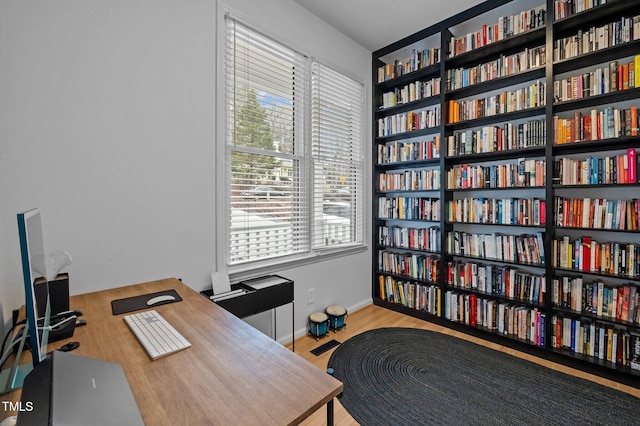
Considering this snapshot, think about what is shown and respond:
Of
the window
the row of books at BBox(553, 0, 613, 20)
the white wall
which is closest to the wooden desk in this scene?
the white wall

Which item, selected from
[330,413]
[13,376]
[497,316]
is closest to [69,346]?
[13,376]

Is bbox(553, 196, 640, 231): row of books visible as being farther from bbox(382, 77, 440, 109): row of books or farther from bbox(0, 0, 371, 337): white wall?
bbox(0, 0, 371, 337): white wall

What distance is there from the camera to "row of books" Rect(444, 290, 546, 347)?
2297mm

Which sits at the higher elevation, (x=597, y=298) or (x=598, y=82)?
(x=598, y=82)

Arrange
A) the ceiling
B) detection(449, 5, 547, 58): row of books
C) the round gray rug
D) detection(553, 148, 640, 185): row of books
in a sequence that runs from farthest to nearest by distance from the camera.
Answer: the ceiling, detection(449, 5, 547, 58): row of books, detection(553, 148, 640, 185): row of books, the round gray rug

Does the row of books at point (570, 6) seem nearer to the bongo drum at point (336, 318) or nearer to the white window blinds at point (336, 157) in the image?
the white window blinds at point (336, 157)

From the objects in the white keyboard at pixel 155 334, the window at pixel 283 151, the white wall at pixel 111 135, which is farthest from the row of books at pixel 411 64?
the white keyboard at pixel 155 334

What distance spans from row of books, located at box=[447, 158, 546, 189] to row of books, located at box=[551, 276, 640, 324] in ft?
2.66

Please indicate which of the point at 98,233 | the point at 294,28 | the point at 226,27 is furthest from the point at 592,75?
the point at 98,233

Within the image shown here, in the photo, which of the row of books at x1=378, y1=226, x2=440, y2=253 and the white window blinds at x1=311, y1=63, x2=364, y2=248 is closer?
the white window blinds at x1=311, y1=63, x2=364, y2=248

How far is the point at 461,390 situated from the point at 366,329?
99cm

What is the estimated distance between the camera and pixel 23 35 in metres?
1.34

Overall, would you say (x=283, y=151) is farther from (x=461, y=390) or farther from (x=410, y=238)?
(x=461, y=390)

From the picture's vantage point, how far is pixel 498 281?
98.9 inches
